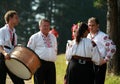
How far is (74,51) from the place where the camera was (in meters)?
8.20

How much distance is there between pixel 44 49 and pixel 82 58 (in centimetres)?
147

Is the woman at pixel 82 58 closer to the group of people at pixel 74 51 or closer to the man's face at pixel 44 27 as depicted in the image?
the group of people at pixel 74 51

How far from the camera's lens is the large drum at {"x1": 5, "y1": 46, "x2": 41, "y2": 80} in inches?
338

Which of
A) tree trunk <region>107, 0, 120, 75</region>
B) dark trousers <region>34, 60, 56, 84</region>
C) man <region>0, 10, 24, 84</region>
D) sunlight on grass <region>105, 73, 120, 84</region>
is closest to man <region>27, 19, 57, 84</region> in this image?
dark trousers <region>34, 60, 56, 84</region>

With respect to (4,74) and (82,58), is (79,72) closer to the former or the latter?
(82,58)

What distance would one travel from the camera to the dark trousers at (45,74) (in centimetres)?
952

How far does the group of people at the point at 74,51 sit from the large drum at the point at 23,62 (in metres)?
0.14

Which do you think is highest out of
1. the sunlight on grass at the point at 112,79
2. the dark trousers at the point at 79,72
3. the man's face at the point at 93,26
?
the man's face at the point at 93,26

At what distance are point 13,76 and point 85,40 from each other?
1.76 meters

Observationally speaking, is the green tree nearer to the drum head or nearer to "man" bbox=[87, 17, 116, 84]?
"man" bbox=[87, 17, 116, 84]

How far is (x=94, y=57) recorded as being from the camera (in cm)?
823

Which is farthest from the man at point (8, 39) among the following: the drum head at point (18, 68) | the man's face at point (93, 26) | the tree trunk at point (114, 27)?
the tree trunk at point (114, 27)

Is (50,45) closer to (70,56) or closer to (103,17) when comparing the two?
(70,56)

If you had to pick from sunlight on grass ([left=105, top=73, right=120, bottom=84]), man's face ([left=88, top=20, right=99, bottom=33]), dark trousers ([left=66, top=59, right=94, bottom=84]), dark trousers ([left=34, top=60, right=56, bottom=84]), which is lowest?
sunlight on grass ([left=105, top=73, right=120, bottom=84])
